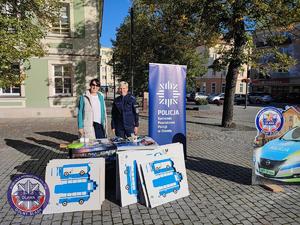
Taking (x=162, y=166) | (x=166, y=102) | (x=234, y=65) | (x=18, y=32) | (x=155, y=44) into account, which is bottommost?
(x=162, y=166)

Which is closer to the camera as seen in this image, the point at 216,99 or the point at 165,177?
the point at 165,177

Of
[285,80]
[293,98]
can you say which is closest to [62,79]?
[293,98]

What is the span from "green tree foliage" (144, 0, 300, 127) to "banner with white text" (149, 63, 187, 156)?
5315 millimetres

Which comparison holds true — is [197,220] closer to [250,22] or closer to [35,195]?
[35,195]

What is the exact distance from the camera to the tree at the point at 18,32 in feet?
26.6

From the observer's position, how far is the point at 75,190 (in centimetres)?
391

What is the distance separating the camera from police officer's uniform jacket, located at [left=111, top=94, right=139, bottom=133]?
555 cm

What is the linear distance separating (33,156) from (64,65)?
9385 mm

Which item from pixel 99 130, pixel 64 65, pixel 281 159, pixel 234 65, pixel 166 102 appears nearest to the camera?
pixel 281 159

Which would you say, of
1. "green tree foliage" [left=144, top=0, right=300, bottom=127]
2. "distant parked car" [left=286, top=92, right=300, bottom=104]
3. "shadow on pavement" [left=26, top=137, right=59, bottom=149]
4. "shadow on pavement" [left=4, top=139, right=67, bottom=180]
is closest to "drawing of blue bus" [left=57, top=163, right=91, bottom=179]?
"shadow on pavement" [left=4, top=139, right=67, bottom=180]

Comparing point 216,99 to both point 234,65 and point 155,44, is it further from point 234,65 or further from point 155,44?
point 234,65

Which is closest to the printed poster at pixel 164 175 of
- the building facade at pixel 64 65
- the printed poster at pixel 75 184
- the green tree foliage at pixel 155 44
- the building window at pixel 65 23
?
the printed poster at pixel 75 184

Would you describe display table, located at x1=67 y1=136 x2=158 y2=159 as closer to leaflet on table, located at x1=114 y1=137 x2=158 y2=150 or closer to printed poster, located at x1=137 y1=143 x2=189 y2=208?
leaflet on table, located at x1=114 y1=137 x2=158 y2=150

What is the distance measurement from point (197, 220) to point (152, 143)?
144cm
